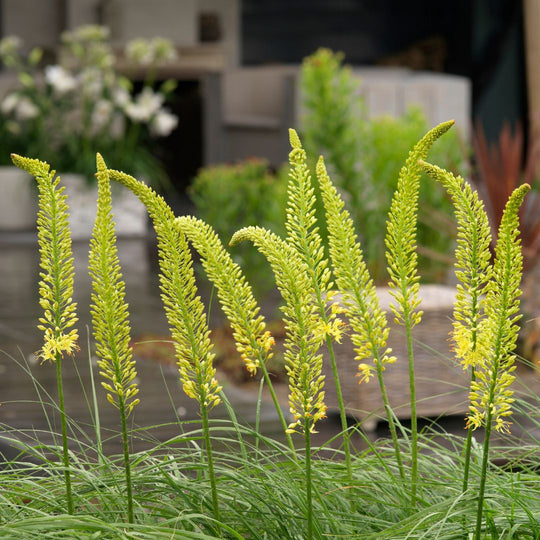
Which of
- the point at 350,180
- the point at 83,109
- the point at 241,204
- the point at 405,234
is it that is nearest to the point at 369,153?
the point at 350,180

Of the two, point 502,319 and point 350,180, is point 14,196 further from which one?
point 502,319

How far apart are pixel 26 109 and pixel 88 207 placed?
3.37 ft

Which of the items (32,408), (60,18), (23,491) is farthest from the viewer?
(60,18)

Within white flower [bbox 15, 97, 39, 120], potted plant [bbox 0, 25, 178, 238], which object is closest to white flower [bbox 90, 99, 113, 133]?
potted plant [bbox 0, 25, 178, 238]

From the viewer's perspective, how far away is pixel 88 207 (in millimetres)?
9320

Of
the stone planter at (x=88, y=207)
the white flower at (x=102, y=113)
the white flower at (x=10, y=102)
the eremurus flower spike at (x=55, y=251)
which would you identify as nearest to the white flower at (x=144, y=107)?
the white flower at (x=102, y=113)

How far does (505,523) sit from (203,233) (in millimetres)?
543

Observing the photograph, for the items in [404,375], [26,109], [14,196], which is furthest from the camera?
[14,196]

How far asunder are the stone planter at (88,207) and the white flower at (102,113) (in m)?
0.54

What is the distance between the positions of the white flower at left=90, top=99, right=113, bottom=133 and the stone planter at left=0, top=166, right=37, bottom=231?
80 centimetres

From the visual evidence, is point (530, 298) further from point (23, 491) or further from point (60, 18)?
point (60, 18)

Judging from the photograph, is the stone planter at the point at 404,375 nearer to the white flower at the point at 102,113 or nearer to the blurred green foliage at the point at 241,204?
the blurred green foliage at the point at 241,204

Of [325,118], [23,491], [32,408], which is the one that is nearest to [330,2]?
[325,118]

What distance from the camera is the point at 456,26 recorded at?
43.8 ft
